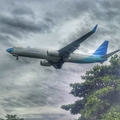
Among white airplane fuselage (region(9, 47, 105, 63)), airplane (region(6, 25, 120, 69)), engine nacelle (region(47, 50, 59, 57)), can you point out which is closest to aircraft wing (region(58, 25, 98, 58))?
airplane (region(6, 25, 120, 69))

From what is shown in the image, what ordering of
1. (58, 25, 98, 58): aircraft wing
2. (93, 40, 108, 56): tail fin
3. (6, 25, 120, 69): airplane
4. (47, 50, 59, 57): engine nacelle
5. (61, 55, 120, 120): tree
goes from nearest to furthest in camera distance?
(58, 25, 98, 58): aircraft wing
(6, 25, 120, 69): airplane
(47, 50, 59, 57): engine nacelle
(61, 55, 120, 120): tree
(93, 40, 108, 56): tail fin

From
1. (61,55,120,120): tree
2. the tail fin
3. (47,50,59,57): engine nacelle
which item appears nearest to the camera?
(47,50,59,57): engine nacelle

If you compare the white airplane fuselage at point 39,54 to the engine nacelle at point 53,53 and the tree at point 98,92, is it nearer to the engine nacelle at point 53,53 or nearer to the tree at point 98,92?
the engine nacelle at point 53,53

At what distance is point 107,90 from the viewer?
5756cm

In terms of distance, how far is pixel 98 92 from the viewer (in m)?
57.5

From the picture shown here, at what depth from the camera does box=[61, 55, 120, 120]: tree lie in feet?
188

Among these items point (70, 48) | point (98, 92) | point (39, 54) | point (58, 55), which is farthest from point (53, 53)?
point (98, 92)

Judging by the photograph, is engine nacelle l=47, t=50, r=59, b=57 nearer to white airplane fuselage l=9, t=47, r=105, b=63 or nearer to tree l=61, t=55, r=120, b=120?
white airplane fuselage l=9, t=47, r=105, b=63

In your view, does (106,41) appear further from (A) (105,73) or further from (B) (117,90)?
(B) (117,90)

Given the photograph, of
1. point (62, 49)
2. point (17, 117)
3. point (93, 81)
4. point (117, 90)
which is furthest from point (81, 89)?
point (62, 49)

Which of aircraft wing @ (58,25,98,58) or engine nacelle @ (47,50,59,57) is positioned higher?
aircraft wing @ (58,25,98,58)

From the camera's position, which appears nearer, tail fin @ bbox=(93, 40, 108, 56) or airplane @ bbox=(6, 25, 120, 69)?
airplane @ bbox=(6, 25, 120, 69)

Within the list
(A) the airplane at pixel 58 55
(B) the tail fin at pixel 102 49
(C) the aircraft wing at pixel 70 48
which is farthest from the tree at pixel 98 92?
(C) the aircraft wing at pixel 70 48

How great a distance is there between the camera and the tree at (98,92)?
188 ft
